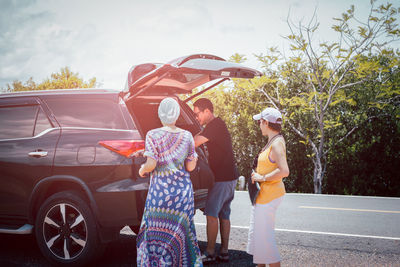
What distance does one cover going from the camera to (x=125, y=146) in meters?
3.90

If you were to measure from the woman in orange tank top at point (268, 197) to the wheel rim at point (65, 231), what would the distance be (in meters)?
1.82

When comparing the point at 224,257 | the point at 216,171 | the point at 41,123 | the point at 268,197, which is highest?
the point at 41,123

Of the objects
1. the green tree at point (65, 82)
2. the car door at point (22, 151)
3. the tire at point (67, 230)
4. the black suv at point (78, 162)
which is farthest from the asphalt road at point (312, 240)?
the green tree at point (65, 82)

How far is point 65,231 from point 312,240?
12.1 ft

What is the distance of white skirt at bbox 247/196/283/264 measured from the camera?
3.44 m

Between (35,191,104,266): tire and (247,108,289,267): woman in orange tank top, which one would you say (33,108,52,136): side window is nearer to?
(35,191,104,266): tire

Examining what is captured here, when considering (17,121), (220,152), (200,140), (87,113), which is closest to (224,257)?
(220,152)

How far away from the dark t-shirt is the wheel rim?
1.64 m

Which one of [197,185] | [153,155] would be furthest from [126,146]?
[197,185]

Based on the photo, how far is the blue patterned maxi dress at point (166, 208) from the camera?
10.7ft

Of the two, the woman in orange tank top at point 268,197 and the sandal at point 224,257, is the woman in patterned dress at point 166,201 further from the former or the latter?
the sandal at point 224,257

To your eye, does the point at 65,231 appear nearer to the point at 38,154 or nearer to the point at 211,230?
the point at 38,154

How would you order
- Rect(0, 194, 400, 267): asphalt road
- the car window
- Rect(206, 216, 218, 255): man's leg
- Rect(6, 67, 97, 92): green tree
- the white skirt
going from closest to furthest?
the white skirt → the car window → Rect(206, 216, 218, 255): man's leg → Rect(0, 194, 400, 267): asphalt road → Rect(6, 67, 97, 92): green tree

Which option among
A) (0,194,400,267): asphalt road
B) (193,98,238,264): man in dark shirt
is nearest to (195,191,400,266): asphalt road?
(0,194,400,267): asphalt road
